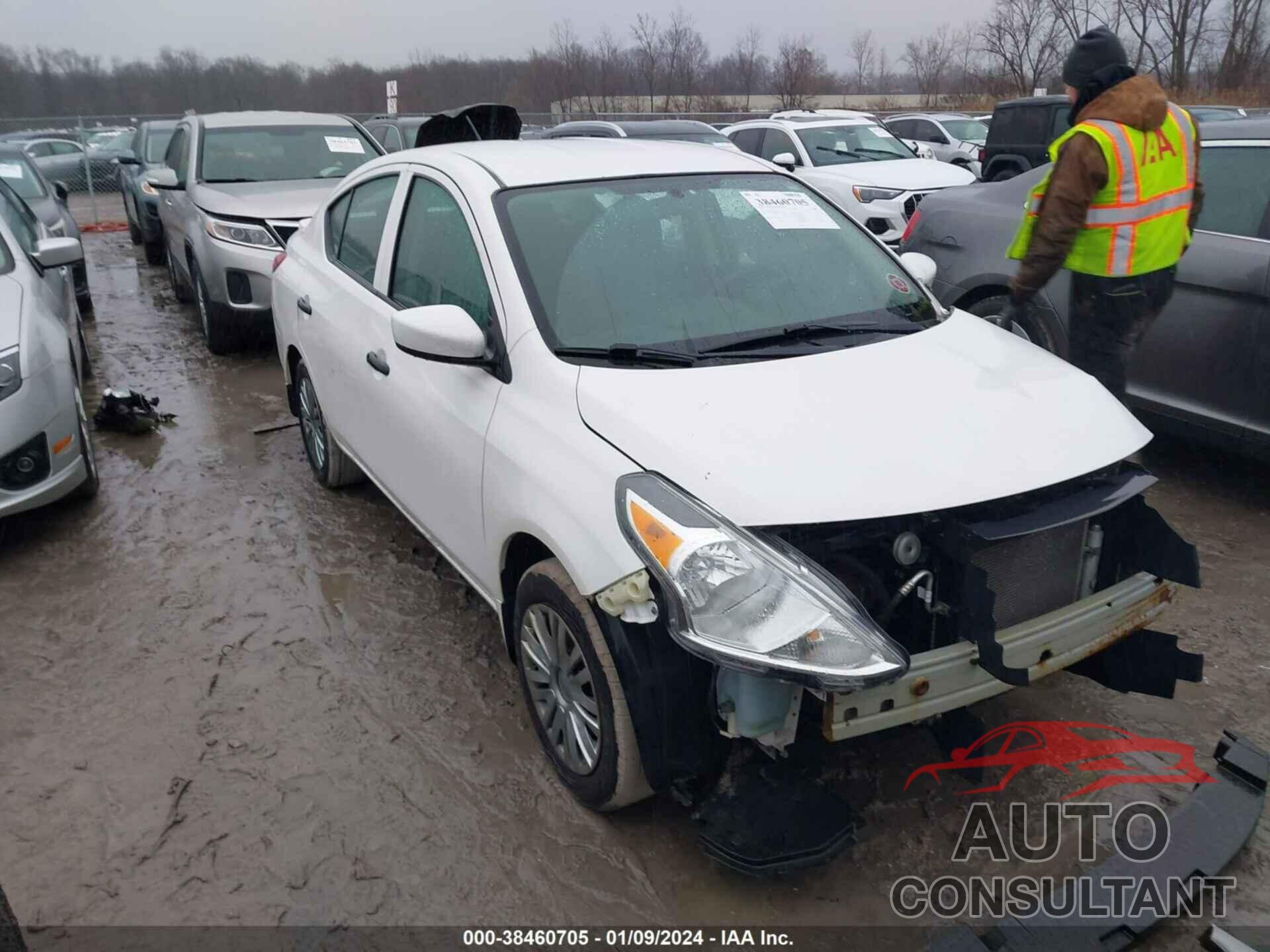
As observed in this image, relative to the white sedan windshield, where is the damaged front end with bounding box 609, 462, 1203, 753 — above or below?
below

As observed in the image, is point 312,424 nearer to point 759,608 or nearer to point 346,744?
point 346,744

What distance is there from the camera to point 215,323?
25.2ft

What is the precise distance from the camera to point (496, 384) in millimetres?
2926

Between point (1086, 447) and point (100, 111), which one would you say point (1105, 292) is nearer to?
point (1086, 447)

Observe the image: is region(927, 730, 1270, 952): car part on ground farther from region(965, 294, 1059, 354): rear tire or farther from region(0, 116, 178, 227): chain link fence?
region(0, 116, 178, 227): chain link fence

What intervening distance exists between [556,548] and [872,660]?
848mm

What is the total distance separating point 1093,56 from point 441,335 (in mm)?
2936

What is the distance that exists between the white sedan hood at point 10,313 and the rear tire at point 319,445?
4.12 feet

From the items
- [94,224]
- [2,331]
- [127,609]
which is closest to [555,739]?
[127,609]

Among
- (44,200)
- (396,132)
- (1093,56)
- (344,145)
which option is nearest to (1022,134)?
(396,132)

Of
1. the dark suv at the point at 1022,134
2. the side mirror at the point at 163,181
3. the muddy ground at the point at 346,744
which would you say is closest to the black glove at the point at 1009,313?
the muddy ground at the point at 346,744

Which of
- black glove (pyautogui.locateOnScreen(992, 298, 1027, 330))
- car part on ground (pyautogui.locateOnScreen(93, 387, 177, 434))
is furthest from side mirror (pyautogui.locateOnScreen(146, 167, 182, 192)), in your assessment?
black glove (pyautogui.locateOnScreen(992, 298, 1027, 330))

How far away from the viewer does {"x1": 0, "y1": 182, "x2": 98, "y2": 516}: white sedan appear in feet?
14.1

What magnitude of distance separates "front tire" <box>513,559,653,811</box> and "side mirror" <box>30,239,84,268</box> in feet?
13.3
